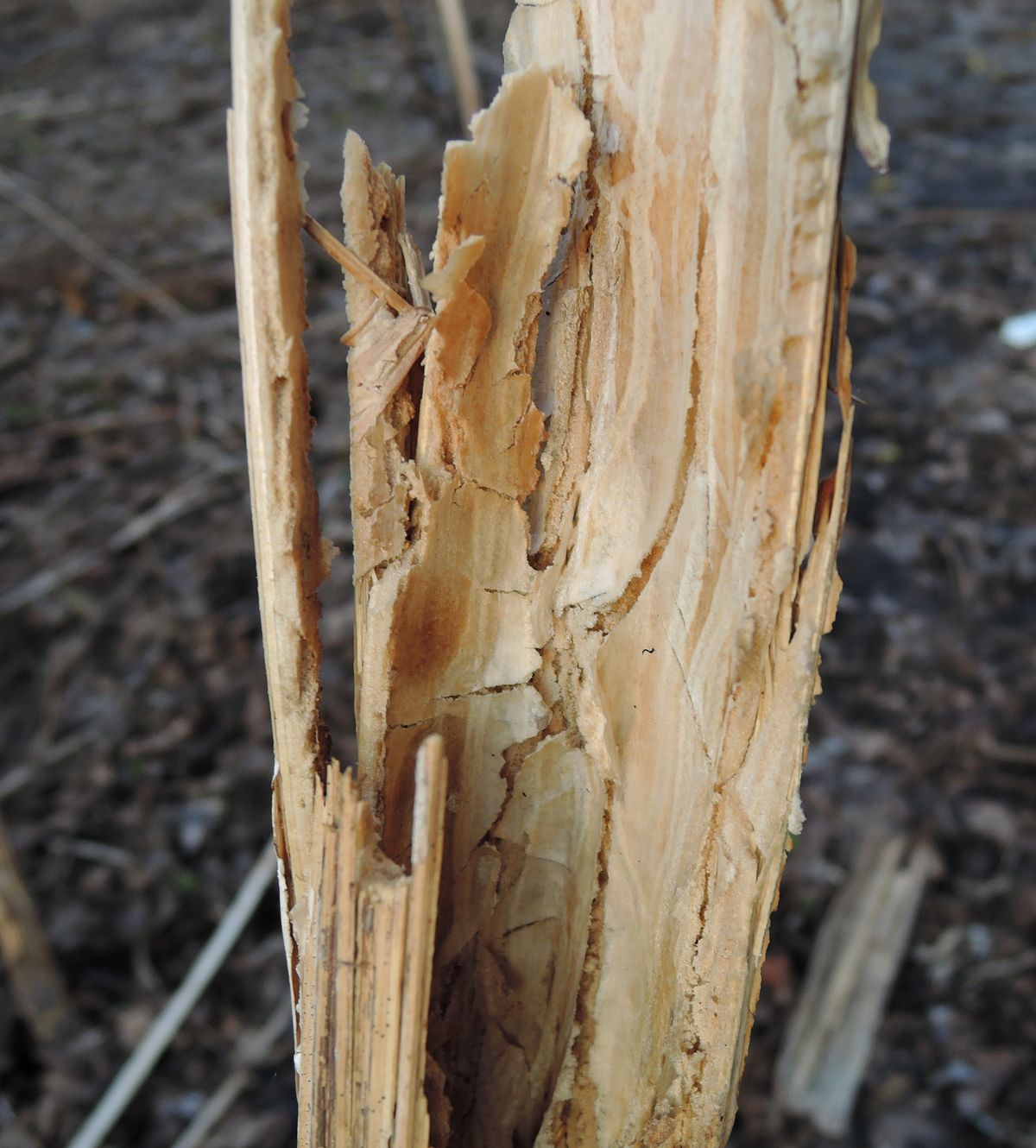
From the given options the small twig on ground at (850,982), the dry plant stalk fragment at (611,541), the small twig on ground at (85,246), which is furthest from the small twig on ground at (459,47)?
the dry plant stalk fragment at (611,541)

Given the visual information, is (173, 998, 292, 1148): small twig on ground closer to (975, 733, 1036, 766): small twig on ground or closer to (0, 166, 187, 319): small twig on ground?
(975, 733, 1036, 766): small twig on ground

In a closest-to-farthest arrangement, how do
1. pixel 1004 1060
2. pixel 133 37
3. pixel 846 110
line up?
pixel 846 110 < pixel 1004 1060 < pixel 133 37

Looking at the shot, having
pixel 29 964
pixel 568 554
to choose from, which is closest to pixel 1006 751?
pixel 568 554

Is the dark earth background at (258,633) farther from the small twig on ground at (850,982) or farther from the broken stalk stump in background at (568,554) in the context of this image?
the broken stalk stump in background at (568,554)

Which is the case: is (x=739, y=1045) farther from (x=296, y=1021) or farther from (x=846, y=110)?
(x=846, y=110)

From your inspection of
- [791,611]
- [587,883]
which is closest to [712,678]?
[791,611]

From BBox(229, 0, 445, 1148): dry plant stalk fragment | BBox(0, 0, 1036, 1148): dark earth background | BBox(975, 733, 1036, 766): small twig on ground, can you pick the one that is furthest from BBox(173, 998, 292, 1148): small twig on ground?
BBox(975, 733, 1036, 766): small twig on ground
